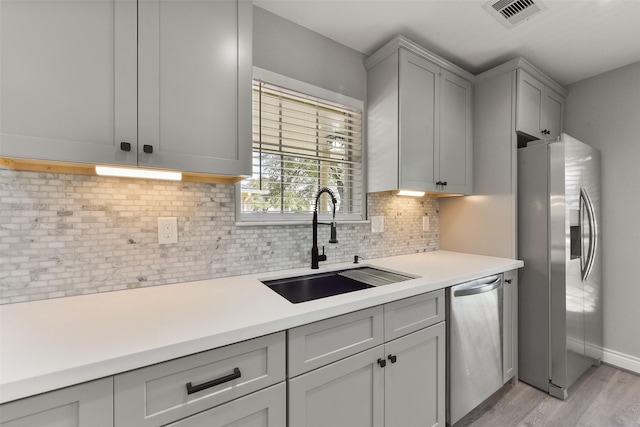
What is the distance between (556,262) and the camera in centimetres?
197

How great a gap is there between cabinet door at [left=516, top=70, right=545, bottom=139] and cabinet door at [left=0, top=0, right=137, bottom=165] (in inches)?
97.2

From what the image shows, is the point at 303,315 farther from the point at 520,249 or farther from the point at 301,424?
the point at 520,249

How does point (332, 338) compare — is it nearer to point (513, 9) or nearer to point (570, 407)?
point (570, 407)

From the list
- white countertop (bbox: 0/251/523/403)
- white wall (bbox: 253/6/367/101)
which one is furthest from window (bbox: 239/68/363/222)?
white countertop (bbox: 0/251/523/403)

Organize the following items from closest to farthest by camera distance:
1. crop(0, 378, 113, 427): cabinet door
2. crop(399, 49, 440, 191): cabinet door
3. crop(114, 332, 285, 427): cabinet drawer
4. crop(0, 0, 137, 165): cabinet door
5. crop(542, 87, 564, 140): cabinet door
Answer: crop(0, 378, 113, 427): cabinet door < crop(114, 332, 285, 427): cabinet drawer < crop(0, 0, 137, 165): cabinet door < crop(399, 49, 440, 191): cabinet door < crop(542, 87, 564, 140): cabinet door

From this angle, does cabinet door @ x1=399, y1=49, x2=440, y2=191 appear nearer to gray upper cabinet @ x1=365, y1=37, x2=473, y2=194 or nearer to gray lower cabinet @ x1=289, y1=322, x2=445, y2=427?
gray upper cabinet @ x1=365, y1=37, x2=473, y2=194

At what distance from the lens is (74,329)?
876mm

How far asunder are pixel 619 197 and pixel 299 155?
9.18 feet

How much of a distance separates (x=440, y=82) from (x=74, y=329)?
2.48 metres

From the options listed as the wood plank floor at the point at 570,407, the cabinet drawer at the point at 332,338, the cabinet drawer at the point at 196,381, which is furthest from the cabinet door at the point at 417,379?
the cabinet drawer at the point at 196,381

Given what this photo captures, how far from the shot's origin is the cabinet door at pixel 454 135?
2.13m

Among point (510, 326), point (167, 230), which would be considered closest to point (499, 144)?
point (510, 326)

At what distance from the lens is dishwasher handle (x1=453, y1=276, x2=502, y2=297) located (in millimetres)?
1612

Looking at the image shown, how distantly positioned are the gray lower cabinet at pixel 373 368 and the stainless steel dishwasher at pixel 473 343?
0.08m
